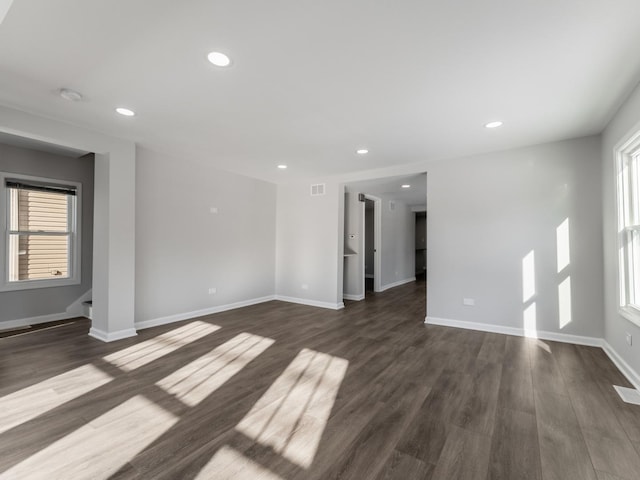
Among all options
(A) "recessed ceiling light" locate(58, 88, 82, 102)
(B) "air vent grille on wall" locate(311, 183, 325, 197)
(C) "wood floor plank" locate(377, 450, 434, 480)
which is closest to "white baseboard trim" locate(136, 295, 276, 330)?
(B) "air vent grille on wall" locate(311, 183, 325, 197)

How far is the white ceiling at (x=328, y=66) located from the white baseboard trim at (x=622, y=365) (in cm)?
245

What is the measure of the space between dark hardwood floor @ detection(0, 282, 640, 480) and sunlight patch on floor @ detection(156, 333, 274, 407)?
0.06 feet

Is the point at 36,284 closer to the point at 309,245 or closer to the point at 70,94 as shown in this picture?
the point at 70,94

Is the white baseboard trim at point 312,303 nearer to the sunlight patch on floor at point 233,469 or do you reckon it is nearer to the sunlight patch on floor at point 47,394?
the sunlight patch on floor at point 47,394

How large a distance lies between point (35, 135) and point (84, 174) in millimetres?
2209

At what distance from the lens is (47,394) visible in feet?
7.77

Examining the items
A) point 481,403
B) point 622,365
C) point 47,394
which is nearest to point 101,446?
point 47,394

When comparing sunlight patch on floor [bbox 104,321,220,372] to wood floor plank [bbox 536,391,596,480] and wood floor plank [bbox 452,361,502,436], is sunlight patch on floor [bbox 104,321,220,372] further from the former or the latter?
wood floor plank [bbox 536,391,596,480]

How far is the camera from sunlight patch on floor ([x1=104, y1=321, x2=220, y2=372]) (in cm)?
301

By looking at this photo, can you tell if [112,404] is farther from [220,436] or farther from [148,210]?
[148,210]

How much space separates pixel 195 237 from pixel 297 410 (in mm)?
3572

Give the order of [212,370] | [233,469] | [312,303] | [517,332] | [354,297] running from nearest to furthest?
1. [233,469]
2. [212,370]
3. [517,332]
4. [312,303]
5. [354,297]

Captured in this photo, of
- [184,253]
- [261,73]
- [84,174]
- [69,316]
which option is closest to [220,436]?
[261,73]

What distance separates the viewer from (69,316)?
4863mm
